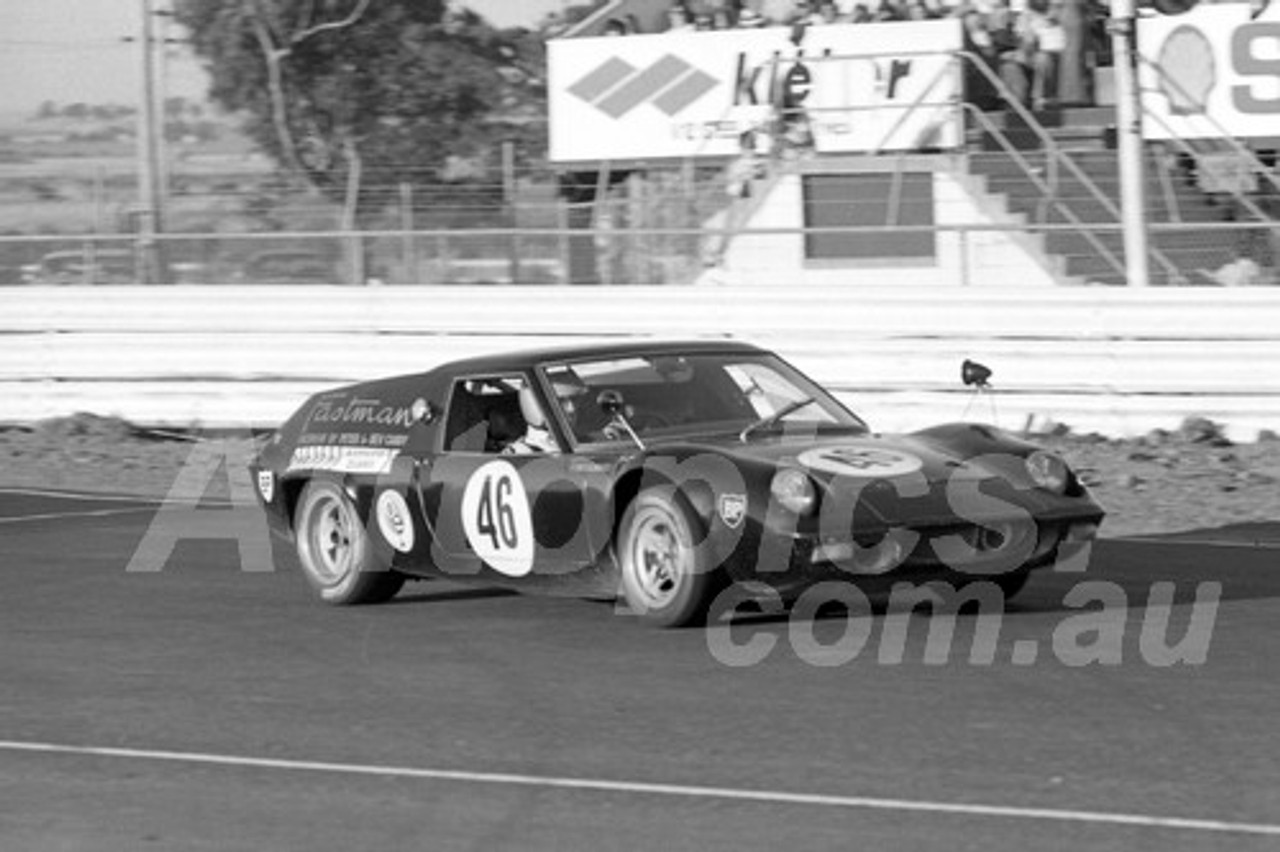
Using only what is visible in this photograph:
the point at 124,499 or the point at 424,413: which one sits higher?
the point at 424,413

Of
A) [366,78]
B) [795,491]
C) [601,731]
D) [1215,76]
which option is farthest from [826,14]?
[601,731]

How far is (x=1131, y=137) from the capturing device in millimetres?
16250

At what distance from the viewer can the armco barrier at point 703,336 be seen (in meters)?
15.2

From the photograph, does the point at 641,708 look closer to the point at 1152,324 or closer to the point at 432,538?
the point at 432,538

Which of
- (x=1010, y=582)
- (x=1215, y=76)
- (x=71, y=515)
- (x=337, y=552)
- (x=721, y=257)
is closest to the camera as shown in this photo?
(x=1010, y=582)

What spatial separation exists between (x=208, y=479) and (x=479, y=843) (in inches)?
427

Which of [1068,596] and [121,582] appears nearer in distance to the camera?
[1068,596]

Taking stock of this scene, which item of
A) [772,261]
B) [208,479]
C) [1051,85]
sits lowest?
[208,479]

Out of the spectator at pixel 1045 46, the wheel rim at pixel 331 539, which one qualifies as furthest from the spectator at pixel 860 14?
the wheel rim at pixel 331 539

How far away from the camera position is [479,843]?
5.89 metres

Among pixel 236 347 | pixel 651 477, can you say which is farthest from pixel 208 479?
pixel 651 477

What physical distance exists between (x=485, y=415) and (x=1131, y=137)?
728cm

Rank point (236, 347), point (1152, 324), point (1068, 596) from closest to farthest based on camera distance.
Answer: point (1068, 596) → point (1152, 324) → point (236, 347)

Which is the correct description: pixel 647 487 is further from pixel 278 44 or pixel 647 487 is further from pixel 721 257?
pixel 278 44
